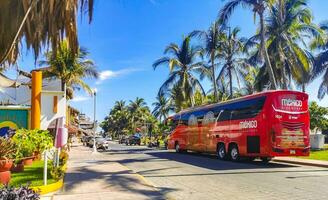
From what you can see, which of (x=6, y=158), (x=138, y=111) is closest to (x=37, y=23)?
(x=6, y=158)

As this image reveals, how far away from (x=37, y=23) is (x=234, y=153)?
17.4 metres

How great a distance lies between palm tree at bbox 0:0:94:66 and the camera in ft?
22.8

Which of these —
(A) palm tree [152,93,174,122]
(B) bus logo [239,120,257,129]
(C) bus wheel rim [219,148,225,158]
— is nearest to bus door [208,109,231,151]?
(C) bus wheel rim [219,148,225,158]

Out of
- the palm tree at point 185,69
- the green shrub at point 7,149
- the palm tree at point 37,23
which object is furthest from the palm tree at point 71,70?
the palm tree at point 37,23

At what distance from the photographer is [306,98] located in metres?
20.9

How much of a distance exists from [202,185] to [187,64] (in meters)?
32.2

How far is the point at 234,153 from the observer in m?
23.1

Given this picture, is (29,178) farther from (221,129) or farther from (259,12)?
(259,12)

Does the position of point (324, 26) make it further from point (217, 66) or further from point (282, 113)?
point (282, 113)

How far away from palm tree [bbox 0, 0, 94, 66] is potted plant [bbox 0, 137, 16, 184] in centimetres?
457

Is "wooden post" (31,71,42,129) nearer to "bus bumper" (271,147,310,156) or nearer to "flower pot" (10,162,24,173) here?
"flower pot" (10,162,24,173)

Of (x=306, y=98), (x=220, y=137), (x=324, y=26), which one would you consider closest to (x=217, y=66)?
(x=324, y=26)

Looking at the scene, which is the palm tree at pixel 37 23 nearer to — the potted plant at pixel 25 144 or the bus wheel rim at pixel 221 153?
the potted plant at pixel 25 144

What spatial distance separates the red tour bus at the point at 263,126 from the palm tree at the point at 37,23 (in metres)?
14.0
